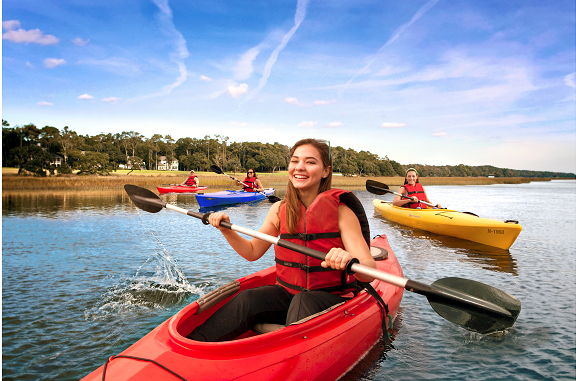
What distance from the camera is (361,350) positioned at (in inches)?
107

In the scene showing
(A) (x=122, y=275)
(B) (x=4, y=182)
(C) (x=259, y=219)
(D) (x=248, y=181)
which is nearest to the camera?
(A) (x=122, y=275)

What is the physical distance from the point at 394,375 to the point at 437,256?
4.68m

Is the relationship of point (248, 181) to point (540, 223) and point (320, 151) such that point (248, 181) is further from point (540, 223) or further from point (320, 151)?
point (320, 151)

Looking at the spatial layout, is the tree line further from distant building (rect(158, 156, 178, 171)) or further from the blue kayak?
the blue kayak

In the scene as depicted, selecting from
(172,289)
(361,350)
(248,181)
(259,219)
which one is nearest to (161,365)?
(361,350)

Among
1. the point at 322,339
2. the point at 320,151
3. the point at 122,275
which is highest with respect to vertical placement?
the point at 320,151

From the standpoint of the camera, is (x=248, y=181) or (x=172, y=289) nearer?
(x=172, y=289)

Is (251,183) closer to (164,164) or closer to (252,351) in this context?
(252,351)

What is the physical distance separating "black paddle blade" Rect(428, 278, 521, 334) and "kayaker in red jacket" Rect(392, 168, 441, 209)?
24.2 feet

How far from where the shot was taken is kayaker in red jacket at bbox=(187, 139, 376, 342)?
2283 mm

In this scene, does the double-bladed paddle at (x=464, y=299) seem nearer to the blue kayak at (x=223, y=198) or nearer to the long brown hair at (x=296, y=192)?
the long brown hair at (x=296, y=192)

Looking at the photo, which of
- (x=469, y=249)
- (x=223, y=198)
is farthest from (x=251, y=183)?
(x=469, y=249)

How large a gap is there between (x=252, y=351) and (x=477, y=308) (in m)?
1.31

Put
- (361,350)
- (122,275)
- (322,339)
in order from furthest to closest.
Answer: (122,275)
(361,350)
(322,339)
